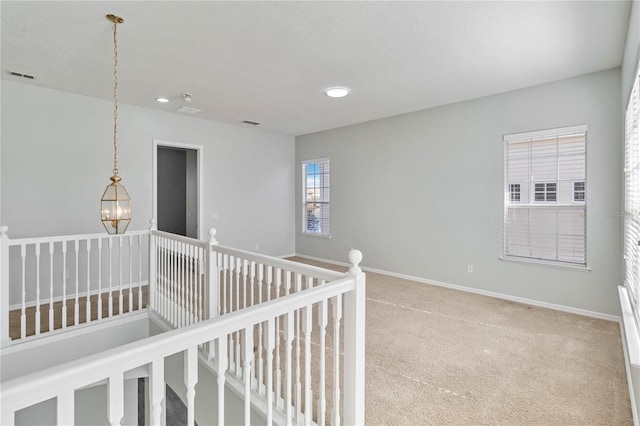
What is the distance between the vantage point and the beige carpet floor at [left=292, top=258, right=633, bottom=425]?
78.4 inches

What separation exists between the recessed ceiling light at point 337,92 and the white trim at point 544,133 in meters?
2.14

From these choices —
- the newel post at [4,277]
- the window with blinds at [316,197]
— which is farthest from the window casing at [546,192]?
the newel post at [4,277]

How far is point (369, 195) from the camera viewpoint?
5625mm

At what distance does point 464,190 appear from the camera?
4.44 m

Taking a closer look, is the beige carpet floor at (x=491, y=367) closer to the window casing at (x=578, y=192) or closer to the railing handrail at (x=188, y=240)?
the window casing at (x=578, y=192)

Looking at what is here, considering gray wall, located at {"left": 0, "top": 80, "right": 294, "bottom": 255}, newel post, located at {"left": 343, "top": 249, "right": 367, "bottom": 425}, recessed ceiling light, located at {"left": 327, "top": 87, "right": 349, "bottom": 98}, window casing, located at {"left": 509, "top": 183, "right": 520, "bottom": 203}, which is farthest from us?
window casing, located at {"left": 509, "top": 183, "right": 520, "bottom": 203}

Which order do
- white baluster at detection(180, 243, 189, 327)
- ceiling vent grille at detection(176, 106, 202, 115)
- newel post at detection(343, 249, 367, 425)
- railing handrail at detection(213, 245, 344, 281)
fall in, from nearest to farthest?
newel post at detection(343, 249, 367, 425)
railing handrail at detection(213, 245, 344, 281)
white baluster at detection(180, 243, 189, 327)
ceiling vent grille at detection(176, 106, 202, 115)

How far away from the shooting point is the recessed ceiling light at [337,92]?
386 cm

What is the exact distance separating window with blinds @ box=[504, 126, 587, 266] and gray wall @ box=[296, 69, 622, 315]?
10cm

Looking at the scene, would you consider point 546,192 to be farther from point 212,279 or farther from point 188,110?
point 188,110

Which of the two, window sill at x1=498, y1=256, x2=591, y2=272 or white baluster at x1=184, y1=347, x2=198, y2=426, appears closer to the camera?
white baluster at x1=184, y1=347, x2=198, y2=426

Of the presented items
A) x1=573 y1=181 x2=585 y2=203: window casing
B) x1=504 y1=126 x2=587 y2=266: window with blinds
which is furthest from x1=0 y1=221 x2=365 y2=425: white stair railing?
x1=573 y1=181 x2=585 y2=203: window casing

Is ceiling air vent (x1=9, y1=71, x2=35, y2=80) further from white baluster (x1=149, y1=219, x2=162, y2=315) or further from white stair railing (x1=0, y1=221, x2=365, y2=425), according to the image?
white baluster (x1=149, y1=219, x2=162, y2=315)

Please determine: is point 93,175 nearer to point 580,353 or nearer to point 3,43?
point 3,43
